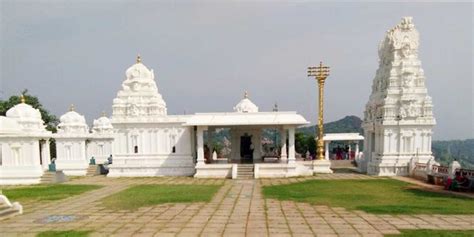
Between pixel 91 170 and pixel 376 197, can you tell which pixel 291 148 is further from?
pixel 91 170

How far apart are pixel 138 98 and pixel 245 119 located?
30.4ft

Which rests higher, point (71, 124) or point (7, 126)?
point (71, 124)

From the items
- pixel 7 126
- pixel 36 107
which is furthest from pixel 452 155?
pixel 36 107

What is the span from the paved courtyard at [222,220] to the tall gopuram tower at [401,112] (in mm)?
13313

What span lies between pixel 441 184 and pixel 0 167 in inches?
1061

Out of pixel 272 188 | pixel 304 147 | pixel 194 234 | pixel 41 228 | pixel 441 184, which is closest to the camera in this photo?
pixel 194 234

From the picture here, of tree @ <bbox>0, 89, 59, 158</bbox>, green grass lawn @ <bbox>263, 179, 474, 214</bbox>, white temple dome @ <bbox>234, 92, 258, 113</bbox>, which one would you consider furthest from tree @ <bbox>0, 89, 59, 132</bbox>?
green grass lawn @ <bbox>263, 179, 474, 214</bbox>

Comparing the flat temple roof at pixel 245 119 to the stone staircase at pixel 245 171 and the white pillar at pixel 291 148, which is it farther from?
the stone staircase at pixel 245 171

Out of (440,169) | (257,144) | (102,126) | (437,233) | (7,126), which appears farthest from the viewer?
(102,126)

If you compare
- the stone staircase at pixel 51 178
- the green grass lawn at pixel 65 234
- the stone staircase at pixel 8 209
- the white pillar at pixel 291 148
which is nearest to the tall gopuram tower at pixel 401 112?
the white pillar at pixel 291 148

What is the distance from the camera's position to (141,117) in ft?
81.4

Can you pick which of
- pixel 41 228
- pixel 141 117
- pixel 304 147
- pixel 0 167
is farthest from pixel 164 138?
pixel 304 147

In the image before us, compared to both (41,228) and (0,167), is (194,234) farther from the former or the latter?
(0,167)

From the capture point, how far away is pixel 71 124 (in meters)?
30.5
